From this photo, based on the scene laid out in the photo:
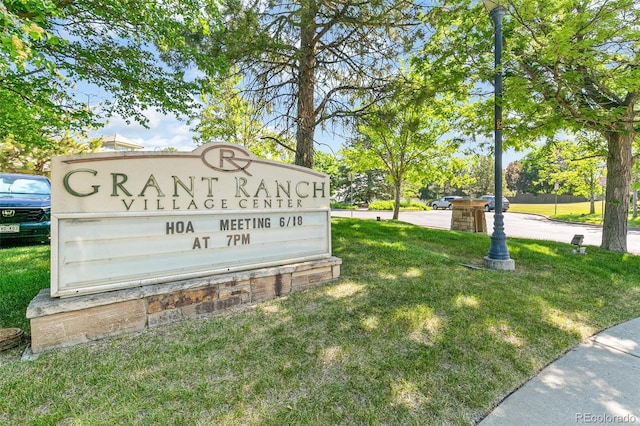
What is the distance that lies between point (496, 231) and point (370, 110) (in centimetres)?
328

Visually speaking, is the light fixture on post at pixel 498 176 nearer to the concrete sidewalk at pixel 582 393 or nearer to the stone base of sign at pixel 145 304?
the concrete sidewalk at pixel 582 393

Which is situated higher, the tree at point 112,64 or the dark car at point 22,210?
the tree at point 112,64

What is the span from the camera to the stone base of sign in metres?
2.38

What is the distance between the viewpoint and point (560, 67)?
5652mm

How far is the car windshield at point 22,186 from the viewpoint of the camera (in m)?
6.36

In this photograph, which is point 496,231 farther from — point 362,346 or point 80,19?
point 80,19

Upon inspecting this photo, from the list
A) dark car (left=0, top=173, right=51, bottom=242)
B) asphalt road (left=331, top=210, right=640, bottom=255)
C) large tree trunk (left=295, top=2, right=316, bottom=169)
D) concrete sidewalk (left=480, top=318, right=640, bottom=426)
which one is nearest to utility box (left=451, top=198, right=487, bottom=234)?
asphalt road (left=331, top=210, right=640, bottom=255)

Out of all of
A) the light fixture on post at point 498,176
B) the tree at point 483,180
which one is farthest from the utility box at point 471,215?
the tree at point 483,180

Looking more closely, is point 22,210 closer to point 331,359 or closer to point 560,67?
point 331,359

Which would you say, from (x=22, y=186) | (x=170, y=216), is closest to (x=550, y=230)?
(x=170, y=216)

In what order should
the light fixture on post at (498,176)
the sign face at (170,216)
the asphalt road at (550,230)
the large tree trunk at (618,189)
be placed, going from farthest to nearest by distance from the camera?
the asphalt road at (550,230) < the large tree trunk at (618,189) < the light fixture on post at (498,176) < the sign face at (170,216)

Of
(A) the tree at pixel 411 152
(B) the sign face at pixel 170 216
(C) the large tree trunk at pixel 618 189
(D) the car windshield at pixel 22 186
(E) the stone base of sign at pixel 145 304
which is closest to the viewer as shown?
(E) the stone base of sign at pixel 145 304

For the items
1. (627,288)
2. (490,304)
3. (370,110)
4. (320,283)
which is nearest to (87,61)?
(370,110)

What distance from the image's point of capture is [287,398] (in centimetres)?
192
